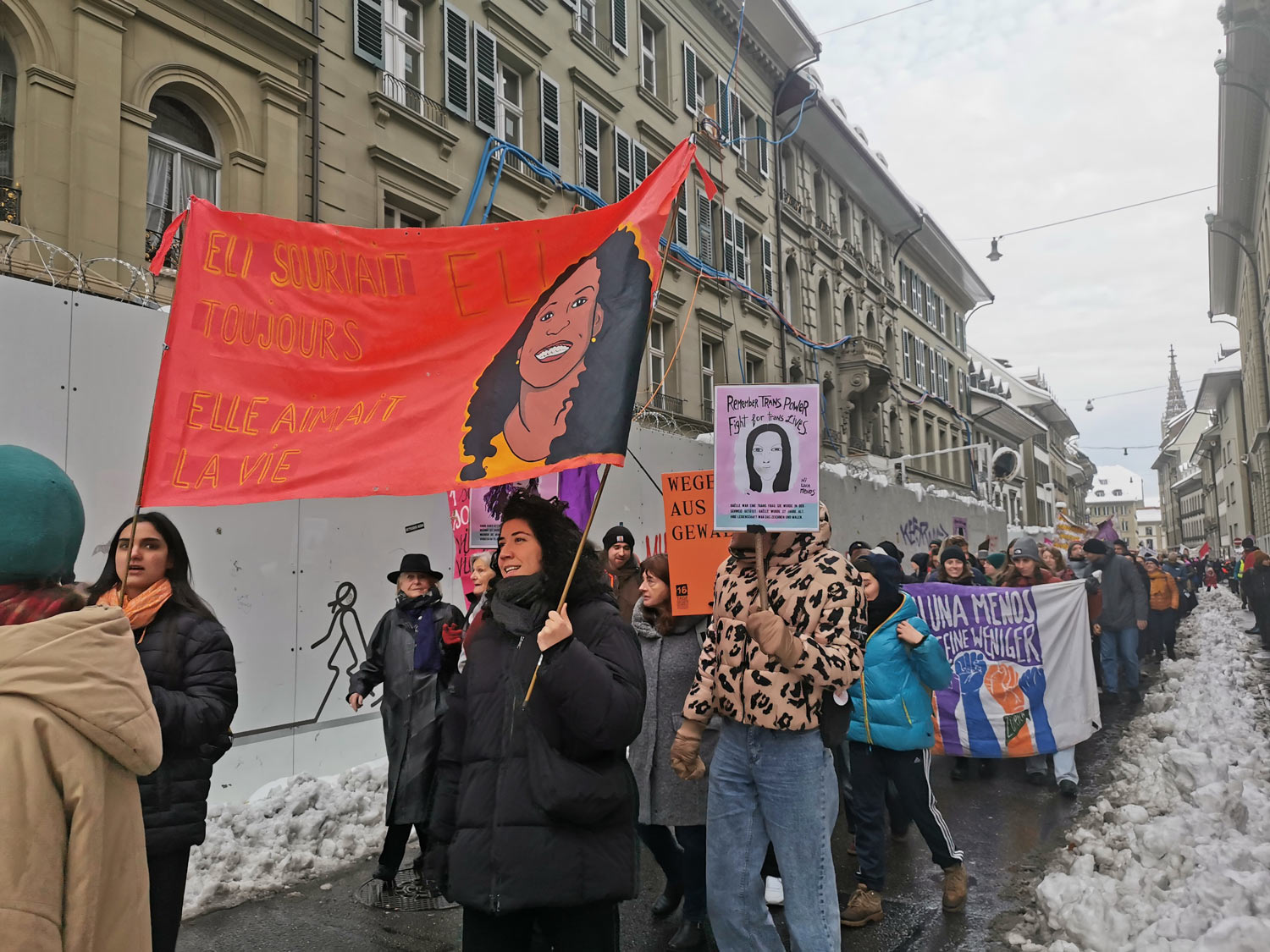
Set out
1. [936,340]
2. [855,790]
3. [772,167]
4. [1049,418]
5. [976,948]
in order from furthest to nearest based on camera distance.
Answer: [1049,418]
[936,340]
[772,167]
[855,790]
[976,948]

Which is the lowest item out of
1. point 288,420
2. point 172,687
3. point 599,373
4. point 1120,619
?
point 1120,619

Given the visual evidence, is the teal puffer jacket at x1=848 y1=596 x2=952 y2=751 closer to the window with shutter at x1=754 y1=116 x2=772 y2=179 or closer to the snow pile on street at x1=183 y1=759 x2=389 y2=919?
the snow pile on street at x1=183 y1=759 x2=389 y2=919

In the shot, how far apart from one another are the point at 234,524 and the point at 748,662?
515 centimetres

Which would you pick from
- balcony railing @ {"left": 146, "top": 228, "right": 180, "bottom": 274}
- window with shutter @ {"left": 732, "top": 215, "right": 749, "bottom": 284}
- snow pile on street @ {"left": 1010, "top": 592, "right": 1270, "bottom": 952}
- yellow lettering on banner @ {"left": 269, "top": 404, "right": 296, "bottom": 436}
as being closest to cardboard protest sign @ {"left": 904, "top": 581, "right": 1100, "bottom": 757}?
snow pile on street @ {"left": 1010, "top": 592, "right": 1270, "bottom": 952}

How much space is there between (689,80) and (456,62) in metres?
8.44

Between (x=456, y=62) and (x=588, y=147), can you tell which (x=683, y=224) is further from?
(x=456, y=62)

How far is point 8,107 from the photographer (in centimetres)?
855

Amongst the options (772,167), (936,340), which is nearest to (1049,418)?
(936,340)

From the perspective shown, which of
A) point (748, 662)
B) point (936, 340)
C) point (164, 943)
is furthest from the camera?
point (936, 340)

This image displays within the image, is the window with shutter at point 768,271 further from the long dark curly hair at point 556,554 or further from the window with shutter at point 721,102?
the long dark curly hair at point 556,554

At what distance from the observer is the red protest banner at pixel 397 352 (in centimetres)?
298

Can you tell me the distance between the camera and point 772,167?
25.1 meters

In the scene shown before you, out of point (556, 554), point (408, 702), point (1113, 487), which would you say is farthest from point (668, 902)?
point (1113, 487)

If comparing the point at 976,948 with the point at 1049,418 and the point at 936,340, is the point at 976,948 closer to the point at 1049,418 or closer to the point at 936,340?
the point at 936,340
